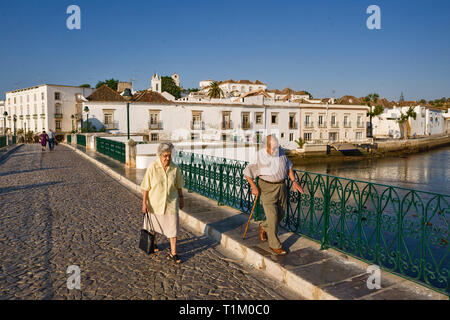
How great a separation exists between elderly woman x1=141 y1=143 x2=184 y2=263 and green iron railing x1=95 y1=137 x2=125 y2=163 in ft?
36.9

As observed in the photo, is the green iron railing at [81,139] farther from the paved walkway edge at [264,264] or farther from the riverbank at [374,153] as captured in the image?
the paved walkway edge at [264,264]

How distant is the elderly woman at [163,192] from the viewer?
170 inches

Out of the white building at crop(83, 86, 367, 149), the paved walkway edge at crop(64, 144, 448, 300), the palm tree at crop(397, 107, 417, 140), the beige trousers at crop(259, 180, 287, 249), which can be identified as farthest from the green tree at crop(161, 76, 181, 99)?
the beige trousers at crop(259, 180, 287, 249)

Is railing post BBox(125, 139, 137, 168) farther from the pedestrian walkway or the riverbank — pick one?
the riverbank

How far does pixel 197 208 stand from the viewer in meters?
7.00

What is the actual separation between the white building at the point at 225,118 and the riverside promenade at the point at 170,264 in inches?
970

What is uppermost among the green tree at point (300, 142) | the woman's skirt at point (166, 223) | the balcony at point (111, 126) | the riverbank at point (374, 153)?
the balcony at point (111, 126)

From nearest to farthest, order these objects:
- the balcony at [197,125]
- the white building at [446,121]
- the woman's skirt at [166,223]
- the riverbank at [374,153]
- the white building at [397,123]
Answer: the woman's skirt at [166,223], the balcony at [197,125], the riverbank at [374,153], the white building at [397,123], the white building at [446,121]

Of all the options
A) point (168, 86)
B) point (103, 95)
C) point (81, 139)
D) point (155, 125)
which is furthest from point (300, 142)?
point (168, 86)

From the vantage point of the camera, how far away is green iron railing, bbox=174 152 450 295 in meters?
3.38

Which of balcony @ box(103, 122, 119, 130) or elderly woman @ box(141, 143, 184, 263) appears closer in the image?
elderly woman @ box(141, 143, 184, 263)

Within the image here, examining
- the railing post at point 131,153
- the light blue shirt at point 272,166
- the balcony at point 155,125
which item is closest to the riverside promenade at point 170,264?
the light blue shirt at point 272,166
